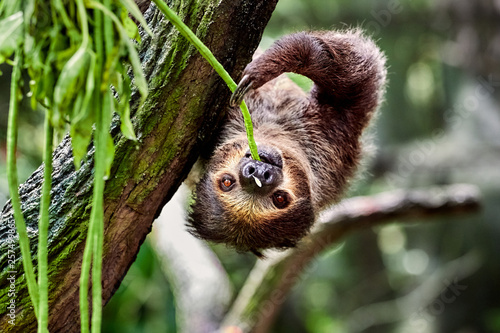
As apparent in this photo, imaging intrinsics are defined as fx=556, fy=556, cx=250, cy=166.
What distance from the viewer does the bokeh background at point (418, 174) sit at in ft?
29.3

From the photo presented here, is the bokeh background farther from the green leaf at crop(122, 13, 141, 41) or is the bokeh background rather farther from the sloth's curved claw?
the green leaf at crop(122, 13, 141, 41)

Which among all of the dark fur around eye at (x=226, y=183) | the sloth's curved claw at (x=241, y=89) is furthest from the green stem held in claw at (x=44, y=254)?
the dark fur around eye at (x=226, y=183)

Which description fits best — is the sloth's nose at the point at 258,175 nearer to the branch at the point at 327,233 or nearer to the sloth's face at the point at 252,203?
the sloth's face at the point at 252,203

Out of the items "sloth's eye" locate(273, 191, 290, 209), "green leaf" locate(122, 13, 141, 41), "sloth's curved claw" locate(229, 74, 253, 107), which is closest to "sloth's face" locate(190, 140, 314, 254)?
"sloth's eye" locate(273, 191, 290, 209)

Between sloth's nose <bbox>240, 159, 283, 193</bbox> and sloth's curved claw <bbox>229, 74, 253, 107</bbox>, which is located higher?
sloth's curved claw <bbox>229, 74, 253, 107</bbox>

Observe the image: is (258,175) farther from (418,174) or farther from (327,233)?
(418,174)

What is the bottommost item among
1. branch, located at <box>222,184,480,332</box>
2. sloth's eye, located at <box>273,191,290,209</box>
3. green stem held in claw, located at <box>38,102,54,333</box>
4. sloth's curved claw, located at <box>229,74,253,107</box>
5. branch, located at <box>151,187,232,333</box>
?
branch, located at <box>222,184,480,332</box>

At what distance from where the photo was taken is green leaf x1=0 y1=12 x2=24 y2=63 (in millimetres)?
1271

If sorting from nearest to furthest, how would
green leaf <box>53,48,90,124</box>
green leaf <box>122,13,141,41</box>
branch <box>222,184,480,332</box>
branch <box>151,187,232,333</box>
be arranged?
green leaf <box>53,48,90,124</box> < green leaf <box>122,13,141,41</box> < branch <box>151,187,232,333</box> < branch <box>222,184,480,332</box>

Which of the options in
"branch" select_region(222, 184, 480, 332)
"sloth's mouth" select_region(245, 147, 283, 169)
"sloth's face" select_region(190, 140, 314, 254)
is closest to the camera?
"sloth's mouth" select_region(245, 147, 283, 169)

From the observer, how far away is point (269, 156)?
3.22m

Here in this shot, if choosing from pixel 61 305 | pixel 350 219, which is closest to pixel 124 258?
pixel 61 305

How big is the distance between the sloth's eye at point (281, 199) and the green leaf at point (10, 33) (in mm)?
2206

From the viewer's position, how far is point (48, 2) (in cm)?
134
